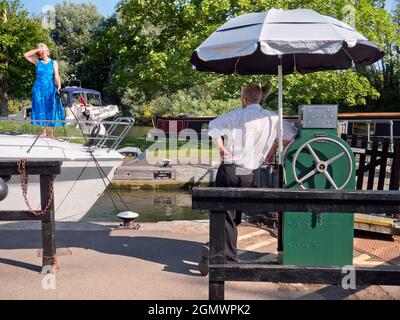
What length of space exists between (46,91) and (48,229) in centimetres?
384

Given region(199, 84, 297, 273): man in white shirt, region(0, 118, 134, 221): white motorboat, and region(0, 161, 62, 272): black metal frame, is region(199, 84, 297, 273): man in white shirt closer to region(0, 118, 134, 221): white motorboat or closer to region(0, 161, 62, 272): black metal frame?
region(0, 161, 62, 272): black metal frame

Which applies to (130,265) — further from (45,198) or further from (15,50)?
(15,50)

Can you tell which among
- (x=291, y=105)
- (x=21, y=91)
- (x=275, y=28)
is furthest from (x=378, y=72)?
(x=275, y=28)

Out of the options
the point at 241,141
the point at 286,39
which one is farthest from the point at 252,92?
the point at 286,39

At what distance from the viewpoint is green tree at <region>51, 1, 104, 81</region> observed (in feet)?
163

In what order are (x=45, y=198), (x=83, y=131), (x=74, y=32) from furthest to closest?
(x=74, y=32) → (x=83, y=131) → (x=45, y=198)

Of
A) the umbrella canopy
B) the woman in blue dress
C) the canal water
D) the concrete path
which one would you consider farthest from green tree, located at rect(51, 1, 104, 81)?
the umbrella canopy

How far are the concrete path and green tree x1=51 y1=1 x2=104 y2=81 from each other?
43657 millimetres

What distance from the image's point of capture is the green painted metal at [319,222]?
185 inches

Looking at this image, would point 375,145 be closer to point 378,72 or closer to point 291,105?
point 291,105

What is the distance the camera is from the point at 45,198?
15.8 feet

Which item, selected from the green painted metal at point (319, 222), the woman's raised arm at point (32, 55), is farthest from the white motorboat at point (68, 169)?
the green painted metal at point (319, 222)

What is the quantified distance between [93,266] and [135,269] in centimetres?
47
